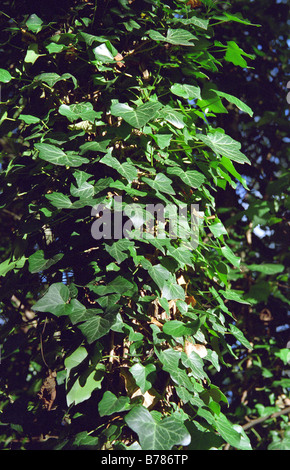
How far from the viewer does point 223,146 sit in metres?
1.30

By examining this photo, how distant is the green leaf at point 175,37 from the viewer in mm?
1209

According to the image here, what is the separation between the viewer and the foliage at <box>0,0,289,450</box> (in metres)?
1.10

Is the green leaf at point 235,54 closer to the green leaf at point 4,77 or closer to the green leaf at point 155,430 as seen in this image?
the green leaf at point 4,77

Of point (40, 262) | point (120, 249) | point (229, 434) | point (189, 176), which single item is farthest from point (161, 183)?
point (229, 434)

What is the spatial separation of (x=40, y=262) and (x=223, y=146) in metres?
0.65

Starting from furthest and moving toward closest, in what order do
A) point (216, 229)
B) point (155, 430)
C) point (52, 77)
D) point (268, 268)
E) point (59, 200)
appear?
1. point (268, 268)
2. point (216, 229)
3. point (52, 77)
4. point (59, 200)
5. point (155, 430)

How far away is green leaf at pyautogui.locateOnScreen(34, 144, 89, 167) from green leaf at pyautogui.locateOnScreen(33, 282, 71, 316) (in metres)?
0.32

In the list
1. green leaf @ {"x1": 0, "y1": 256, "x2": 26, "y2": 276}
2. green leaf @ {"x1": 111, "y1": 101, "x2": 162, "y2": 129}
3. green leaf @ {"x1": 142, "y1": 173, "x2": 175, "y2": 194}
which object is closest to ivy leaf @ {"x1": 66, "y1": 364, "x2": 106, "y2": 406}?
→ green leaf @ {"x1": 0, "y1": 256, "x2": 26, "y2": 276}

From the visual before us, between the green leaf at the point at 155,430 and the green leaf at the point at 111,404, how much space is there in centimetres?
4

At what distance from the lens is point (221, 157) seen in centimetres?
138

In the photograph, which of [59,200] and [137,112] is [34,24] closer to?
[137,112]

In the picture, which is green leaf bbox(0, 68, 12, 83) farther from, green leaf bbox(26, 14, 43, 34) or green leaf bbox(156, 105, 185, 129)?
green leaf bbox(156, 105, 185, 129)

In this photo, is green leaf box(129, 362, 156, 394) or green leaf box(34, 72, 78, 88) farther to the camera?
green leaf box(34, 72, 78, 88)
